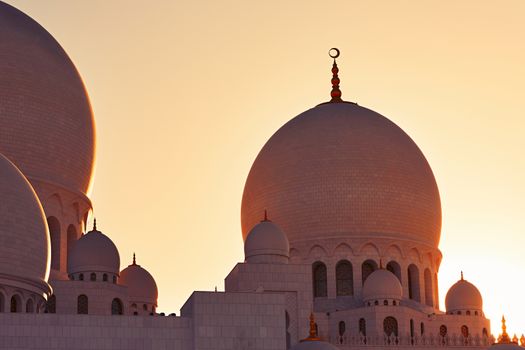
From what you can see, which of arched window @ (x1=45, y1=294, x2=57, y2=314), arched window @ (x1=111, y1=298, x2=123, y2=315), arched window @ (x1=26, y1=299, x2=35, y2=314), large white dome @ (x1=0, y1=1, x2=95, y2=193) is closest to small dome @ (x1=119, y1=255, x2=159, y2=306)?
large white dome @ (x1=0, y1=1, x2=95, y2=193)

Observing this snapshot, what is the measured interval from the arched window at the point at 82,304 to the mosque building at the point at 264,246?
0.07 metres

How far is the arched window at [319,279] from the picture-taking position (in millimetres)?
48250

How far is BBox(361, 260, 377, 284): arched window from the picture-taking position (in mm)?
48344

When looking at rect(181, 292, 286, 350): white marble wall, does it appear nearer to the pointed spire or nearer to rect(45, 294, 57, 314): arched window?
rect(45, 294, 57, 314): arched window

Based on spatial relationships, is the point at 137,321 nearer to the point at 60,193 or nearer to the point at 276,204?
the point at 60,193

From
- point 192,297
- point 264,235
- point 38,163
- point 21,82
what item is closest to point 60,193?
point 38,163

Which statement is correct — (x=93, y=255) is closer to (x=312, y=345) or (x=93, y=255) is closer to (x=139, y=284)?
(x=139, y=284)

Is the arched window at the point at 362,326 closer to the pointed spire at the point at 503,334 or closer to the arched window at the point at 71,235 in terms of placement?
the pointed spire at the point at 503,334

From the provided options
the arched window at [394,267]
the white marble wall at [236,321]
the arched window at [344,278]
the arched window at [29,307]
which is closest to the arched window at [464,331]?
the arched window at [394,267]

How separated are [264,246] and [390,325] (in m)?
6.61

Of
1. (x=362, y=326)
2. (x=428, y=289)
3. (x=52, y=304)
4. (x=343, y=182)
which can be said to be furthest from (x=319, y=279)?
(x=52, y=304)

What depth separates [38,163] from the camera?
42.9m

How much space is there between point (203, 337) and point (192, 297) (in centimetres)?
118

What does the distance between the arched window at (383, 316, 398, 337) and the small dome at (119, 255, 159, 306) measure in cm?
815
